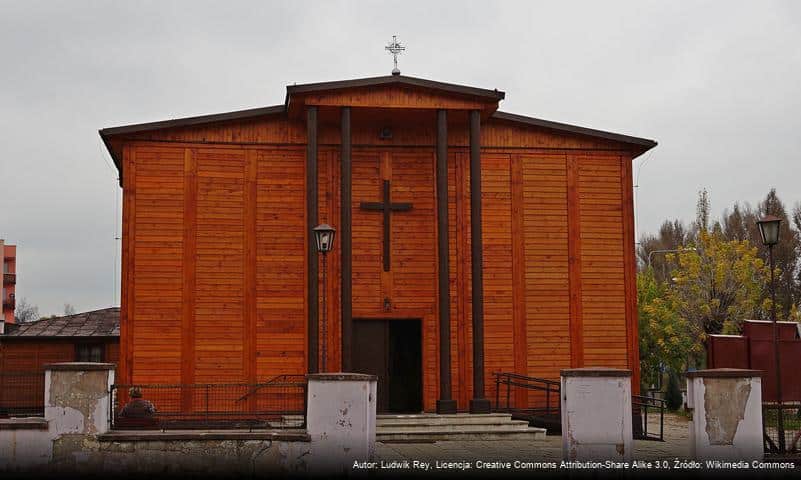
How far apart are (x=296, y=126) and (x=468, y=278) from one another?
17.3 feet

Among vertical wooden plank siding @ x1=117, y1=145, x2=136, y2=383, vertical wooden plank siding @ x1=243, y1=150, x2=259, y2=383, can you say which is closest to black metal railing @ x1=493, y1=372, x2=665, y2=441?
vertical wooden plank siding @ x1=243, y1=150, x2=259, y2=383

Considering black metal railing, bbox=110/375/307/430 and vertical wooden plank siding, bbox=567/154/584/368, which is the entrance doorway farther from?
vertical wooden plank siding, bbox=567/154/584/368

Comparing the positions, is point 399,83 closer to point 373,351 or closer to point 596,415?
point 373,351

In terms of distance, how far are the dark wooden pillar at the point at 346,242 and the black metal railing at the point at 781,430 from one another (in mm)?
8399

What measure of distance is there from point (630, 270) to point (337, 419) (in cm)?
1069

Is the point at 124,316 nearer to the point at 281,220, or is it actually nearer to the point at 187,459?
the point at 281,220

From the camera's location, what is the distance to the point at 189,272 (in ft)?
72.5

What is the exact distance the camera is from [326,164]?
22.9 meters

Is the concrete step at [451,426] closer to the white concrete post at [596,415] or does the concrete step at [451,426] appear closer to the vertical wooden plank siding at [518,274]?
the vertical wooden plank siding at [518,274]

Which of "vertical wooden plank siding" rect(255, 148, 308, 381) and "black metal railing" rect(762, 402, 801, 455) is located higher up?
"vertical wooden plank siding" rect(255, 148, 308, 381)

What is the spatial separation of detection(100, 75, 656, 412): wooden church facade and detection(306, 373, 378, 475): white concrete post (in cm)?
600

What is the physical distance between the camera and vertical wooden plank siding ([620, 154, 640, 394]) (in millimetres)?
23141

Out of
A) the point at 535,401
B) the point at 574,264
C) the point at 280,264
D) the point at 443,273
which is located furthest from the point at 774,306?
the point at 280,264

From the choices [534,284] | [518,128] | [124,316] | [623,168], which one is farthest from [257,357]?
[623,168]
